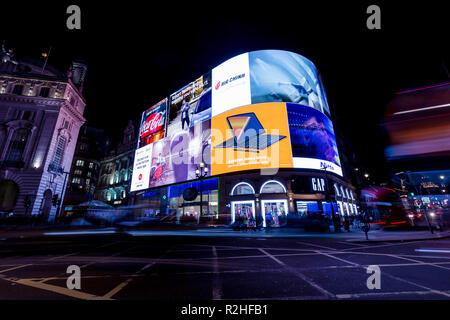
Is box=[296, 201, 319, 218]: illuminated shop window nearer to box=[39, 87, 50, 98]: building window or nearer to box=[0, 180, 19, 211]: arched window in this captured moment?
box=[0, 180, 19, 211]: arched window

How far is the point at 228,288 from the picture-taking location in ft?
10.7

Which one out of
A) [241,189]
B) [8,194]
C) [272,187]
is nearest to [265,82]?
[272,187]

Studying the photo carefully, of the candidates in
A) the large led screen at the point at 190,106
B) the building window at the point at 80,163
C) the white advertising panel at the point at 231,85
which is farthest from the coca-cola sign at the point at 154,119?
the building window at the point at 80,163

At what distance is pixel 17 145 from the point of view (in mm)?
29641

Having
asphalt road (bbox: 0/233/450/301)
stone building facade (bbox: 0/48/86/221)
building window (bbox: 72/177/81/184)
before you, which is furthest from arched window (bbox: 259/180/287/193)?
building window (bbox: 72/177/81/184)

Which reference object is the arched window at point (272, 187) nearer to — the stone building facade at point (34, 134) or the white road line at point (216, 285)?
the white road line at point (216, 285)

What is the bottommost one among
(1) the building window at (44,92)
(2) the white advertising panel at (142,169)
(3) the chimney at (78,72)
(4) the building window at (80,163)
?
(2) the white advertising panel at (142,169)

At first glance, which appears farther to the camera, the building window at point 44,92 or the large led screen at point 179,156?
the building window at point 44,92

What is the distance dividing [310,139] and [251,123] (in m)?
7.84

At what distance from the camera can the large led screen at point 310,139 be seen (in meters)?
23.2

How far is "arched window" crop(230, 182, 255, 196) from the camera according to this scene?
26081 mm

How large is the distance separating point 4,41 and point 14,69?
498 cm

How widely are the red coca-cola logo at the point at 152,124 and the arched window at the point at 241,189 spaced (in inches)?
750
